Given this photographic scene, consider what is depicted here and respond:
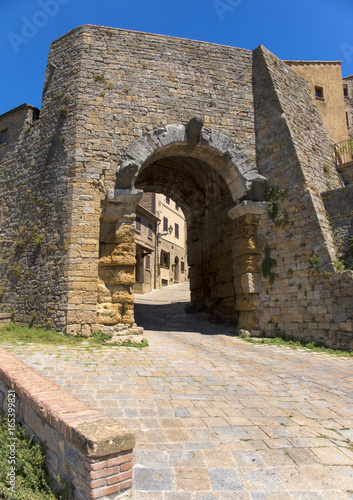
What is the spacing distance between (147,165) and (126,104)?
1532 mm

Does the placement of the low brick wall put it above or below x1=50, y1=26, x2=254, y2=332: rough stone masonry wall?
below

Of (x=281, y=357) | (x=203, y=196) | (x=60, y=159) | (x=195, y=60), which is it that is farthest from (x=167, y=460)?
(x=203, y=196)

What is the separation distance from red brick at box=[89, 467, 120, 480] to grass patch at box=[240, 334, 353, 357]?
5701 mm

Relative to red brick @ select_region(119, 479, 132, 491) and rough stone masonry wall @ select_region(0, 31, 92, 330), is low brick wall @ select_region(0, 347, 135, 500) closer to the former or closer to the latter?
red brick @ select_region(119, 479, 132, 491)

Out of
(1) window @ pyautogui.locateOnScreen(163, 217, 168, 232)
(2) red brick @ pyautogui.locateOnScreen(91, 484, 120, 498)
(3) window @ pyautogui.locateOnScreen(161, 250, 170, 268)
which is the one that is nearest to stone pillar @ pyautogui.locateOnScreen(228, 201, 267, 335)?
(2) red brick @ pyautogui.locateOnScreen(91, 484, 120, 498)

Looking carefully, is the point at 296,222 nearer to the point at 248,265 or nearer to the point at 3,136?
the point at 248,265

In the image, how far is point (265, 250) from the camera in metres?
8.67

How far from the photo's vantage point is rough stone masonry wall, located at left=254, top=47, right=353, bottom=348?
736 centimetres

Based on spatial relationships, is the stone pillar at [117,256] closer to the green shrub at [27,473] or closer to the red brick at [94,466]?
the green shrub at [27,473]

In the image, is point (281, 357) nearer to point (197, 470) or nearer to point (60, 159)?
point (197, 470)

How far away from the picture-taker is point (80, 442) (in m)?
2.18

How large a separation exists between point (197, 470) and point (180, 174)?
11.4 metres

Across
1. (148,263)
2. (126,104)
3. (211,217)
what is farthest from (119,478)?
(148,263)

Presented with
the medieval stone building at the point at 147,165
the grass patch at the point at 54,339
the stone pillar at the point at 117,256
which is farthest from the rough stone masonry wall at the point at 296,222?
the grass patch at the point at 54,339
